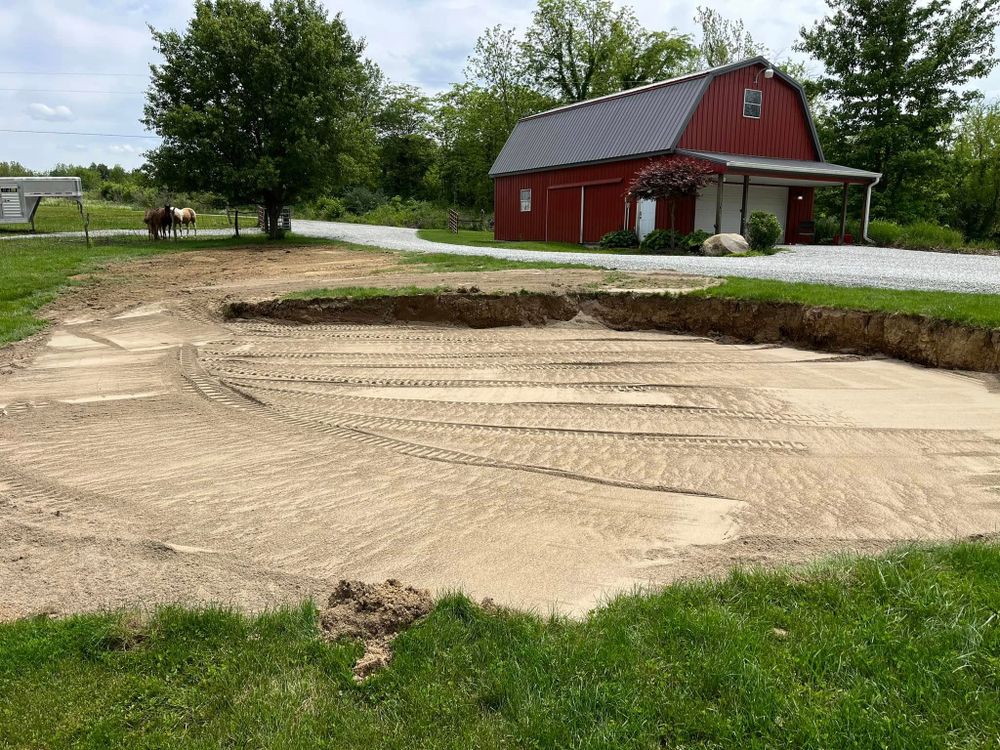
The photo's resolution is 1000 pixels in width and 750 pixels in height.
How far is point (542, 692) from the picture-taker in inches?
110

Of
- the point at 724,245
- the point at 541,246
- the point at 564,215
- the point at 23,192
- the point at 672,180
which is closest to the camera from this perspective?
the point at 724,245

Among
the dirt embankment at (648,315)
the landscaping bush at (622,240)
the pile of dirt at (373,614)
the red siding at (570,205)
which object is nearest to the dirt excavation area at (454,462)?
the pile of dirt at (373,614)

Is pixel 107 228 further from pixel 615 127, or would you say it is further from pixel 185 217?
pixel 615 127

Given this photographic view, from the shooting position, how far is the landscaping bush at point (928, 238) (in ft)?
81.6

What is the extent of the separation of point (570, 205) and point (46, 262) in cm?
1815

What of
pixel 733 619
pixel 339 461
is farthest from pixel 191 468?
pixel 733 619

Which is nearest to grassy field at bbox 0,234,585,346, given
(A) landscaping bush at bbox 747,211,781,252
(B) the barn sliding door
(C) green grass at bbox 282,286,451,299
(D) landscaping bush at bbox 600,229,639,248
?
(C) green grass at bbox 282,286,451,299

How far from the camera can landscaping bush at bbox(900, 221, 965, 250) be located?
24.9 metres

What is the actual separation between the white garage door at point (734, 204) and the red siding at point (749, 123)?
1430 millimetres

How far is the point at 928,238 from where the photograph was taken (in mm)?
25734

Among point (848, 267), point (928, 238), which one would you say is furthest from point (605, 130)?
point (848, 267)

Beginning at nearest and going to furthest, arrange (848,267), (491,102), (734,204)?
(848,267) → (734,204) → (491,102)

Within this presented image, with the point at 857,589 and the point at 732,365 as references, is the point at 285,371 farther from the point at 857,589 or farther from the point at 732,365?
the point at 857,589

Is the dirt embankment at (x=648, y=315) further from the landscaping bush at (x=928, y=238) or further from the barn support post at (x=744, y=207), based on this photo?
the landscaping bush at (x=928, y=238)
